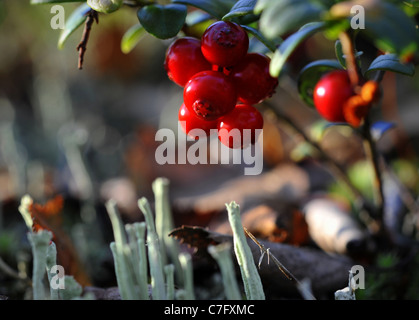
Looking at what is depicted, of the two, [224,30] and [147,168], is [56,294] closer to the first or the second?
[224,30]

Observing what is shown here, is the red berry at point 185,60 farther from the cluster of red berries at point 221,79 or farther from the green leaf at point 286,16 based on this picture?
the green leaf at point 286,16

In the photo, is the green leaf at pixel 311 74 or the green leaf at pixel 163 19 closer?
the green leaf at pixel 163 19

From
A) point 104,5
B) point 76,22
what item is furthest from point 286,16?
point 76,22

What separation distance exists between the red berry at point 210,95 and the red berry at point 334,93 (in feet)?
0.64

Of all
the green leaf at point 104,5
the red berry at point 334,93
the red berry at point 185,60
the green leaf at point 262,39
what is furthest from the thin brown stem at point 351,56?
the green leaf at point 104,5

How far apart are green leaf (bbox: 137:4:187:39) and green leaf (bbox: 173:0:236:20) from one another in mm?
47

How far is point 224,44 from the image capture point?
0.85 m

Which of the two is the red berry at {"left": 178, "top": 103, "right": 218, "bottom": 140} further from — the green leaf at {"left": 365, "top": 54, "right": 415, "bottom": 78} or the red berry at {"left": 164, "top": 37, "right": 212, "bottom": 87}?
the green leaf at {"left": 365, "top": 54, "right": 415, "bottom": 78}

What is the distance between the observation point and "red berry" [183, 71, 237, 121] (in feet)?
2.74

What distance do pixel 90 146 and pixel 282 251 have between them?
2074 mm

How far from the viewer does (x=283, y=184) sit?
225 centimetres

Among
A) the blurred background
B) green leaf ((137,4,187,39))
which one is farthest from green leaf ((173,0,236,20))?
the blurred background

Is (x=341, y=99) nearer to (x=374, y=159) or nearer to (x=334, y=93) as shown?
(x=334, y=93)

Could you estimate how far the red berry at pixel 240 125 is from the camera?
0.90 meters
